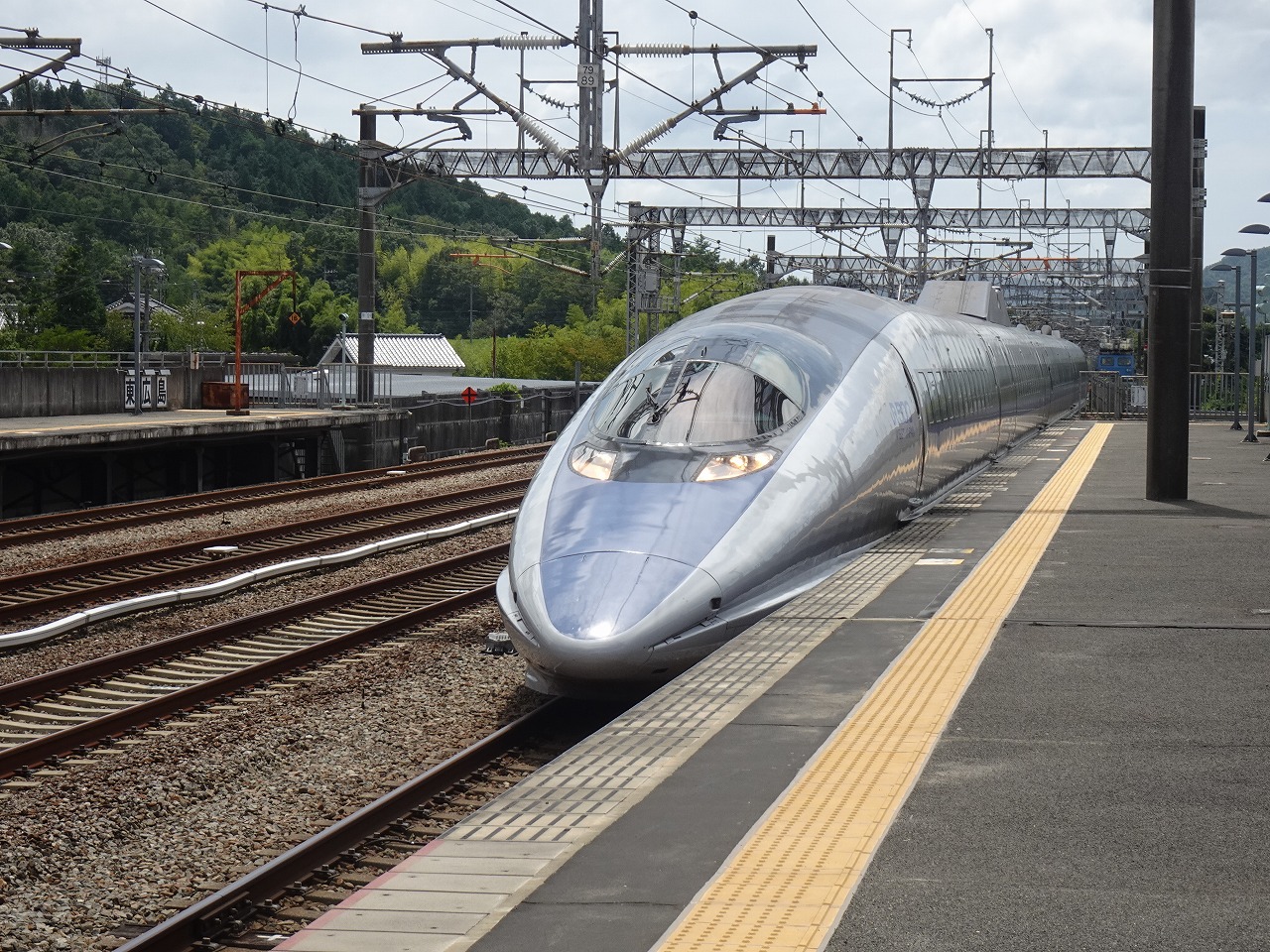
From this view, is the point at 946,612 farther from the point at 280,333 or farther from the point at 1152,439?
the point at 280,333

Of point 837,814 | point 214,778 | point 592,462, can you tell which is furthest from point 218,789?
point 837,814

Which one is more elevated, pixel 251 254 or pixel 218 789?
pixel 251 254

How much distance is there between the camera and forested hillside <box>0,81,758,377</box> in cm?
7975

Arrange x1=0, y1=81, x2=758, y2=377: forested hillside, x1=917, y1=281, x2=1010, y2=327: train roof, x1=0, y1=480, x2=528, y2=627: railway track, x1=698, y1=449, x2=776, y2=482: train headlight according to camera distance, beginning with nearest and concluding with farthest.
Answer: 1. x1=698, y1=449, x2=776, y2=482: train headlight
2. x1=0, y1=480, x2=528, y2=627: railway track
3. x1=917, y1=281, x2=1010, y2=327: train roof
4. x1=0, y1=81, x2=758, y2=377: forested hillside

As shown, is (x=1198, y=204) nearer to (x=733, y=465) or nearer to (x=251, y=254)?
(x=733, y=465)

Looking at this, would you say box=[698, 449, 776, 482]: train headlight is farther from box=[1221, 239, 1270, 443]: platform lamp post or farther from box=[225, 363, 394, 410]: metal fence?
box=[225, 363, 394, 410]: metal fence

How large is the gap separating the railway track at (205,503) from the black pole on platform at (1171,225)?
44.1 ft

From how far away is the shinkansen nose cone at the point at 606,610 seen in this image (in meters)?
8.09

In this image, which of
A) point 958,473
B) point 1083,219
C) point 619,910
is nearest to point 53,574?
point 958,473

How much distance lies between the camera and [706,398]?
10586mm

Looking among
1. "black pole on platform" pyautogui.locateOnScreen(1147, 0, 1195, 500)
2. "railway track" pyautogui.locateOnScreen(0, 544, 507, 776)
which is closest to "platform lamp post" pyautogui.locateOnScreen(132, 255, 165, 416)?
"railway track" pyautogui.locateOnScreen(0, 544, 507, 776)

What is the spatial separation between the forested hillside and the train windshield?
2310 inches

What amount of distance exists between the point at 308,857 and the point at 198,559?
11151 millimetres

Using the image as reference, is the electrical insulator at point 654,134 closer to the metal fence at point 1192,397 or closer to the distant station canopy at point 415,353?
the metal fence at point 1192,397
